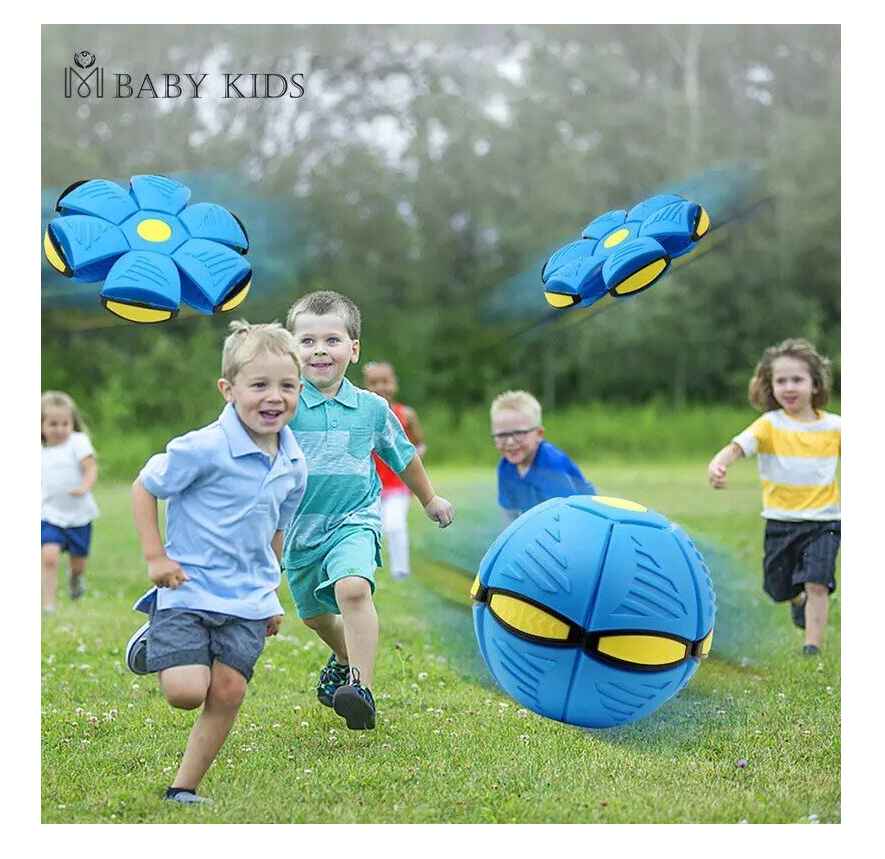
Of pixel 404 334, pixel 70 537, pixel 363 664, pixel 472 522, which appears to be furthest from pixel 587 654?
pixel 404 334

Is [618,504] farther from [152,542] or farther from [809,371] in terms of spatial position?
[809,371]

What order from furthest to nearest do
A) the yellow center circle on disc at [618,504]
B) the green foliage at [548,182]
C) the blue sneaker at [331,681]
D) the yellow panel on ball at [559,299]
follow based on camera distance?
1. the green foliage at [548,182]
2. the blue sneaker at [331,681]
3. the yellow panel on ball at [559,299]
4. the yellow center circle on disc at [618,504]

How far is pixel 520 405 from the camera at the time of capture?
5992 mm

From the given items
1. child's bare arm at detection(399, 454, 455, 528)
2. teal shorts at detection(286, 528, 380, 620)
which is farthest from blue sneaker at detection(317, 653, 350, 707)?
child's bare arm at detection(399, 454, 455, 528)

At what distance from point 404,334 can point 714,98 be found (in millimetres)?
5432

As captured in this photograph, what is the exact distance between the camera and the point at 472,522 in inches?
440

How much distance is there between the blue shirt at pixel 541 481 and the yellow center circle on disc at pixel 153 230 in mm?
2053

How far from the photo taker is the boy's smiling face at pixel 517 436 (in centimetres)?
595

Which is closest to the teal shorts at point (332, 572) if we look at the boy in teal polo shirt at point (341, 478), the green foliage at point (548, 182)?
the boy in teal polo shirt at point (341, 478)

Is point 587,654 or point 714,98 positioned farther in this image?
point 714,98

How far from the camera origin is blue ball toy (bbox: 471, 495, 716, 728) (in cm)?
410

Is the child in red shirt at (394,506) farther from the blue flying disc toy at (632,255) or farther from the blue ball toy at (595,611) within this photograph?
the blue ball toy at (595,611)

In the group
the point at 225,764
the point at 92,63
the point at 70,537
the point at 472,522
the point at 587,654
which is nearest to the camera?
the point at 587,654

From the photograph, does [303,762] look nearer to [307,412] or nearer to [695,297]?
[307,412]
